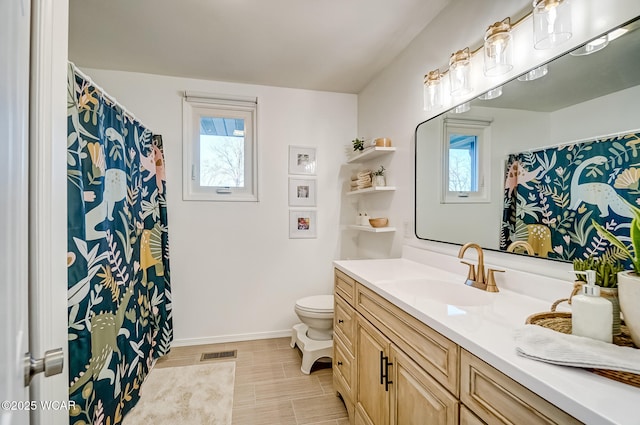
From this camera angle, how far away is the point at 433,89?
5.69 ft

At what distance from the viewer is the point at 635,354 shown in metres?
0.63

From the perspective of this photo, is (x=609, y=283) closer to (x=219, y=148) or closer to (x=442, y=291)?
(x=442, y=291)

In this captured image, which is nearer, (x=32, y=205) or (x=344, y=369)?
(x=32, y=205)

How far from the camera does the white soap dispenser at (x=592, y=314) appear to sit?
27.8 inches

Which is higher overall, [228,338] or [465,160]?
[465,160]

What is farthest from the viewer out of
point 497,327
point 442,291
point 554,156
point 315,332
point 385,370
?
point 315,332

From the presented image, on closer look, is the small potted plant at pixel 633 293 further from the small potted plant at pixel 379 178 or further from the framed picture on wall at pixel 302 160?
the framed picture on wall at pixel 302 160

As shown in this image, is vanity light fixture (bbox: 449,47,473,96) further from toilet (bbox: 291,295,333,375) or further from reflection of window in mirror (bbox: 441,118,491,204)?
toilet (bbox: 291,295,333,375)

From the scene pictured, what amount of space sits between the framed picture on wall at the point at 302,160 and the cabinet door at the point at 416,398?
2.01m

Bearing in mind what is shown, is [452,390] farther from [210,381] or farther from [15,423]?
[210,381]

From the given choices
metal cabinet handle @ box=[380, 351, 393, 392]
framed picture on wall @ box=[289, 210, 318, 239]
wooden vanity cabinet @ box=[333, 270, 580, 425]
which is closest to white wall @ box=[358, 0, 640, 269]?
framed picture on wall @ box=[289, 210, 318, 239]

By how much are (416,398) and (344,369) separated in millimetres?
790

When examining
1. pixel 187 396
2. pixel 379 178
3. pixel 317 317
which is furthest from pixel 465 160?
pixel 187 396

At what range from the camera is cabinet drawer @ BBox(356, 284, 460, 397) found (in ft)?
2.93
